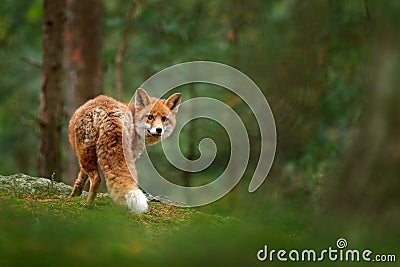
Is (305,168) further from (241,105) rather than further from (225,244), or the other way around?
(225,244)

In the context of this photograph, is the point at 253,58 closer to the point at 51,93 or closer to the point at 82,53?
the point at 51,93

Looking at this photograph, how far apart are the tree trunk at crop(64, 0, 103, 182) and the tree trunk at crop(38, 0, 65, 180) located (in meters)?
0.19

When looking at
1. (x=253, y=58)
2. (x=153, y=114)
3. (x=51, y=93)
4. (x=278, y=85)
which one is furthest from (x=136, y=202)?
(x=51, y=93)

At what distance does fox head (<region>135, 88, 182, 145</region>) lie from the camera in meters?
4.60

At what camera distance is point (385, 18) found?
4281 millimetres

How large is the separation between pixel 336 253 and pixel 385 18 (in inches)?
123

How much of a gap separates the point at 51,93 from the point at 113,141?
5.60m

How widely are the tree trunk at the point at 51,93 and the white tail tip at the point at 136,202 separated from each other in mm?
5274

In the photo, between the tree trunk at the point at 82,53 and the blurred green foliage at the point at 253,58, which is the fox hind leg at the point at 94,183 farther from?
the tree trunk at the point at 82,53

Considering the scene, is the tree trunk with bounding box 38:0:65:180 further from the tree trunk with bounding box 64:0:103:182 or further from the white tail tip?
the white tail tip

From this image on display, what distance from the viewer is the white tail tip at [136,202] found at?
12.0ft

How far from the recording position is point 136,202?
3.72 m

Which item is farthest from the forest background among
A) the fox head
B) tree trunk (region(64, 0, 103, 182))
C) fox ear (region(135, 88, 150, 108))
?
fox ear (region(135, 88, 150, 108))

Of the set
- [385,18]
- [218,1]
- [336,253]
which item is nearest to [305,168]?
[218,1]
